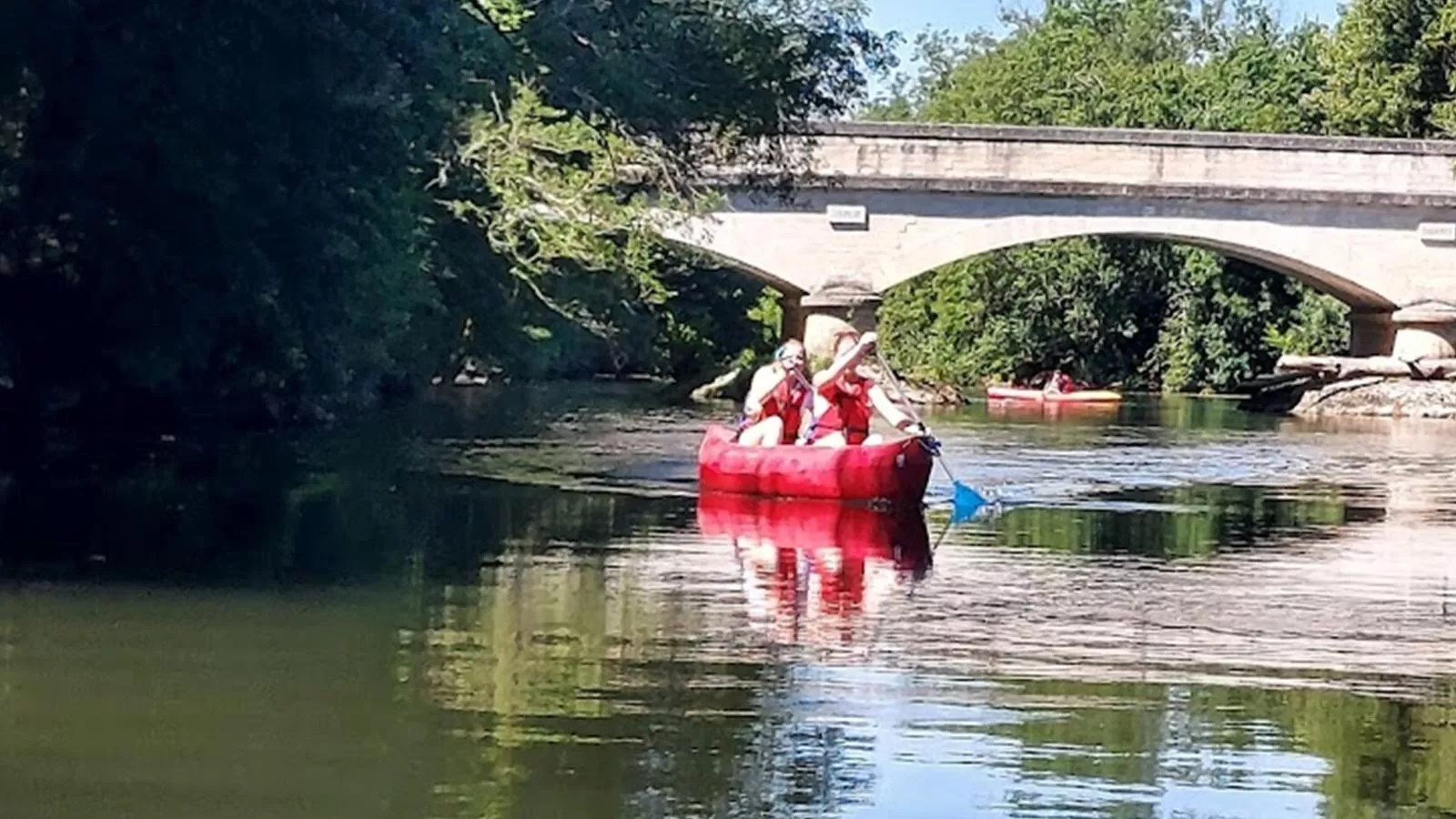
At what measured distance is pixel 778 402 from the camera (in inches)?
812

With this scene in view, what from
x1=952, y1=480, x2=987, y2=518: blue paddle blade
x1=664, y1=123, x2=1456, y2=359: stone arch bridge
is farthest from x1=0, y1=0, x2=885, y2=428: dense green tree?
x1=664, y1=123, x2=1456, y2=359: stone arch bridge

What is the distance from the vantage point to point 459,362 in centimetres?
4172

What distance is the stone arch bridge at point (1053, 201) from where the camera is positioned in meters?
44.6

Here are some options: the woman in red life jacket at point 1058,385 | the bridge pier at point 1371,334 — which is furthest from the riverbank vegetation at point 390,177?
the bridge pier at point 1371,334

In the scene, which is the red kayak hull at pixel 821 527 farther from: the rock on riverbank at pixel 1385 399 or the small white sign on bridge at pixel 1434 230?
the small white sign on bridge at pixel 1434 230

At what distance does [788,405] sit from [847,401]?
0.61 m

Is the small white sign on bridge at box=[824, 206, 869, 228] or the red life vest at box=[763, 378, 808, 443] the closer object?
the red life vest at box=[763, 378, 808, 443]

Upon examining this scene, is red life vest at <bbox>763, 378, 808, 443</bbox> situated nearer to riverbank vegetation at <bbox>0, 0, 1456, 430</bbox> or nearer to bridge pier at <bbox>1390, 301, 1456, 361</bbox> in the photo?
riverbank vegetation at <bbox>0, 0, 1456, 430</bbox>

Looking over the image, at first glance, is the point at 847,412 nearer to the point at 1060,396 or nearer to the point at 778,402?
the point at 778,402

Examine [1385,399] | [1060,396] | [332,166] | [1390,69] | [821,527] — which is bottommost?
[821,527]

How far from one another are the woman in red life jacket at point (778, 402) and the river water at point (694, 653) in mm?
839

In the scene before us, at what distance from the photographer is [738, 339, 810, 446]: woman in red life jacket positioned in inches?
803

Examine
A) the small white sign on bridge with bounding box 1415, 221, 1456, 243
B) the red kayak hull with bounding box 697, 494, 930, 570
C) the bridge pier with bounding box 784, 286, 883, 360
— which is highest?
the small white sign on bridge with bounding box 1415, 221, 1456, 243

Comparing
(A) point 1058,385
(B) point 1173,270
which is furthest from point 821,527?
(B) point 1173,270
